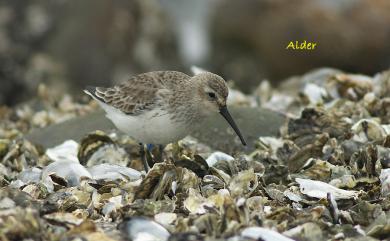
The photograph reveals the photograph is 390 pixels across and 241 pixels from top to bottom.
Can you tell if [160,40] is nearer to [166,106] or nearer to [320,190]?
[166,106]

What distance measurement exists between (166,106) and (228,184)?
1.45 m

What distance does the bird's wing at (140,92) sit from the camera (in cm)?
711

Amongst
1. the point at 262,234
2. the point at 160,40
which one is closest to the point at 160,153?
the point at 262,234

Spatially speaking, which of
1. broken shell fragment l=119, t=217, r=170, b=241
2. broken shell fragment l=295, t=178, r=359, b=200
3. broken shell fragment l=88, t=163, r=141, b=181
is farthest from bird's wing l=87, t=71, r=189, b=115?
broken shell fragment l=119, t=217, r=170, b=241

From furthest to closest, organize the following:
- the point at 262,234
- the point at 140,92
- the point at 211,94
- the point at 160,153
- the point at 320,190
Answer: the point at 160,153, the point at 140,92, the point at 211,94, the point at 320,190, the point at 262,234

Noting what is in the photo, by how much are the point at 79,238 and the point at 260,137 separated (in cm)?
351

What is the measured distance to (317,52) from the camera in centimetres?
1475

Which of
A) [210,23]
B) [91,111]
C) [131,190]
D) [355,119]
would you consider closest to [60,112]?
[91,111]

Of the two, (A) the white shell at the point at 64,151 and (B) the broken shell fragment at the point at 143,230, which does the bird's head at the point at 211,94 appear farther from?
(B) the broken shell fragment at the point at 143,230

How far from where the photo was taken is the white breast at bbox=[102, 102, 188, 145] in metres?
6.87

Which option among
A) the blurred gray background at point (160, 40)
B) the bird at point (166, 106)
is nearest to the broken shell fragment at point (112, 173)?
the bird at point (166, 106)

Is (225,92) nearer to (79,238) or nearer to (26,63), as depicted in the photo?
(79,238)

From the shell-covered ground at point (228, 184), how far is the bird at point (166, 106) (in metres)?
0.30

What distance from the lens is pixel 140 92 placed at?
7281mm
